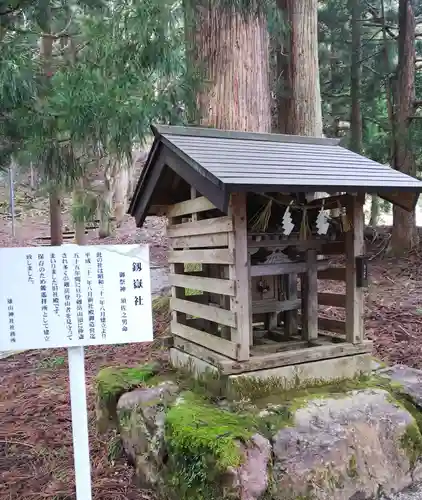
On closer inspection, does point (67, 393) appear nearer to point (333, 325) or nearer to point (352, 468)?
point (333, 325)

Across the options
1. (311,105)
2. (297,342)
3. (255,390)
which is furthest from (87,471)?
(311,105)

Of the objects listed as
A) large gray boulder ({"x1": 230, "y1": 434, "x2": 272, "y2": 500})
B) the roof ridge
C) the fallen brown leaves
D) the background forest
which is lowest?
the fallen brown leaves

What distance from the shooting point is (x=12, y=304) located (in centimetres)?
262

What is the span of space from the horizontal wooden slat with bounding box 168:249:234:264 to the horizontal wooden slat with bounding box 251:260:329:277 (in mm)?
252

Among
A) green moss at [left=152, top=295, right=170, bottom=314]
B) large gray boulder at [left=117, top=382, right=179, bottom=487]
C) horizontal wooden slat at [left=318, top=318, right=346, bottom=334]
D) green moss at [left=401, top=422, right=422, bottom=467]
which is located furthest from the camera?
green moss at [left=152, top=295, right=170, bottom=314]

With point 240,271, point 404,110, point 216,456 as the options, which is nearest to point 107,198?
point 404,110

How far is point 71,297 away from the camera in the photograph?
267 centimetres

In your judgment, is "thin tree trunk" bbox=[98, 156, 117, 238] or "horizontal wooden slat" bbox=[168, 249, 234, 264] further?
"thin tree trunk" bbox=[98, 156, 117, 238]

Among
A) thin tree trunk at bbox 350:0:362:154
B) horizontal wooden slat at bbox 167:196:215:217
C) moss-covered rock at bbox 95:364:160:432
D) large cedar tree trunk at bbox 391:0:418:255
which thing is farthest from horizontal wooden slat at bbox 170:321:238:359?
thin tree trunk at bbox 350:0:362:154

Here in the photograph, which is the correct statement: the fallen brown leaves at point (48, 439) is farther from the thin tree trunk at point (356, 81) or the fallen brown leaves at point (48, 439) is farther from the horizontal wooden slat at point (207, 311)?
the thin tree trunk at point (356, 81)

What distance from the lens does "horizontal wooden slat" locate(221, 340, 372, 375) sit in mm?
3379

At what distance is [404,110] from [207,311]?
791cm

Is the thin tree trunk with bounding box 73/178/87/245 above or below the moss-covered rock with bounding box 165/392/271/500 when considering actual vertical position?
above

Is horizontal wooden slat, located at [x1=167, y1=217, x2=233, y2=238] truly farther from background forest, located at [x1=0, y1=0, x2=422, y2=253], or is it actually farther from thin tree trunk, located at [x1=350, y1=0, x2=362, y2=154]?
thin tree trunk, located at [x1=350, y1=0, x2=362, y2=154]
